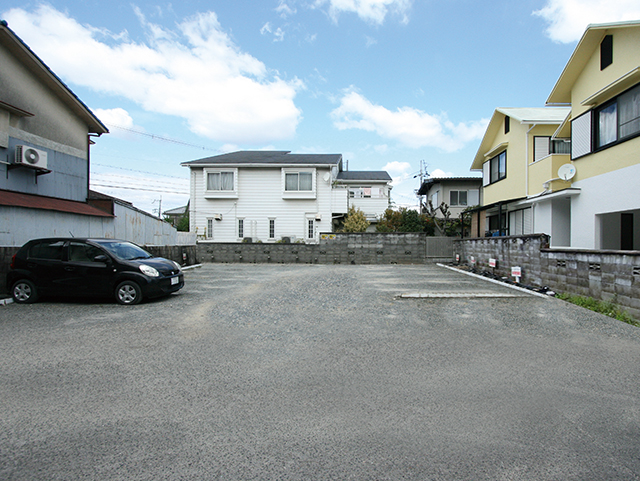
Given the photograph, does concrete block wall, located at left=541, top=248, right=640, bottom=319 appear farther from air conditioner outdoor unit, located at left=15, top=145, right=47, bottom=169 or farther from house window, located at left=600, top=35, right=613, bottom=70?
air conditioner outdoor unit, located at left=15, top=145, right=47, bottom=169

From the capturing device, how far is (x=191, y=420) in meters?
2.88

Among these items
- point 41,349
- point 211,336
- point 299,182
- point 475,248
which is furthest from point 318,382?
point 299,182

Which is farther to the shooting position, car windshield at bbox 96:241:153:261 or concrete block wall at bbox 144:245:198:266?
concrete block wall at bbox 144:245:198:266

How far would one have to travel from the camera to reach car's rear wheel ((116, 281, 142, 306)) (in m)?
7.59

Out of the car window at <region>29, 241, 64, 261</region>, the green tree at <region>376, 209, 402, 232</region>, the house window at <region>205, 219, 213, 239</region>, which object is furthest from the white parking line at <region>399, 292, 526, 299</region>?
the house window at <region>205, 219, 213, 239</region>

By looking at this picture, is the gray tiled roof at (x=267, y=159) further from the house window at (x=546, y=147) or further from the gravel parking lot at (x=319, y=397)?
the gravel parking lot at (x=319, y=397)

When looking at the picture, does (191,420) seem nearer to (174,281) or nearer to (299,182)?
(174,281)

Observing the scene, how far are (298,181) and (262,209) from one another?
123 inches

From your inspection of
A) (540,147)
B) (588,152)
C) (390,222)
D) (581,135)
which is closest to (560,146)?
(540,147)

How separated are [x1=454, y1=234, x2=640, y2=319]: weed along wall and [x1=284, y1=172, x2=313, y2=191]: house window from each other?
14139mm

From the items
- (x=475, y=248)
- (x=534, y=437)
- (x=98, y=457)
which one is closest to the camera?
(x=98, y=457)

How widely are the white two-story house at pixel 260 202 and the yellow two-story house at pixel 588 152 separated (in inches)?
472

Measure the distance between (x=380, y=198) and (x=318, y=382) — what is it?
2349 centimetres

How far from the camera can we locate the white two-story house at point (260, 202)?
981 inches
